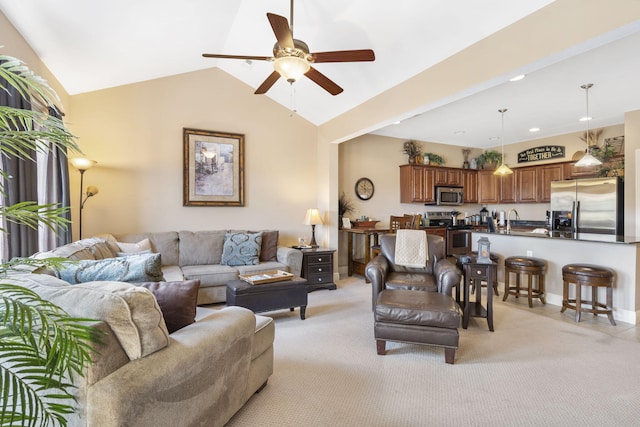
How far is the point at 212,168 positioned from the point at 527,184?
6590 millimetres

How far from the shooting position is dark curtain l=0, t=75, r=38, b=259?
2.20 m

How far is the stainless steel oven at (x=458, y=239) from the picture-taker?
6.83 meters

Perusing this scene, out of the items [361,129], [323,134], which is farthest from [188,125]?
[361,129]

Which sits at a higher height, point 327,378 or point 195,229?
point 195,229

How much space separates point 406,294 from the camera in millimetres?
2902

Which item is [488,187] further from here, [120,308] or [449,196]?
[120,308]

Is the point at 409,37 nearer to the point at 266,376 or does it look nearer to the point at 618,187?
the point at 266,376

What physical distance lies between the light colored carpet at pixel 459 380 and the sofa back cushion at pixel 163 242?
197cm

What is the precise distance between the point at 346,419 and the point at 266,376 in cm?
62

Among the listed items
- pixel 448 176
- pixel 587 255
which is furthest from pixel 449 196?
pixel 587 255

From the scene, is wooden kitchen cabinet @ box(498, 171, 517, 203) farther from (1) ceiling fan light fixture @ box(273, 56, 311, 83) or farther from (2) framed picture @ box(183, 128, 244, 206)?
(1) ceiling fan light fixture @ box(273, 56, 311, 83)

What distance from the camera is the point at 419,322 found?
8.45 feet

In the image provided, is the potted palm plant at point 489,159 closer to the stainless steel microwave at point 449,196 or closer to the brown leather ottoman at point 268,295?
the stainless steel microwave at point 449,196

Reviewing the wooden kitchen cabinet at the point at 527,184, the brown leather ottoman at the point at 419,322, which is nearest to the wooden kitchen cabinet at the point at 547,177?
the wooden kitchen cabinet at the point at 527,184
